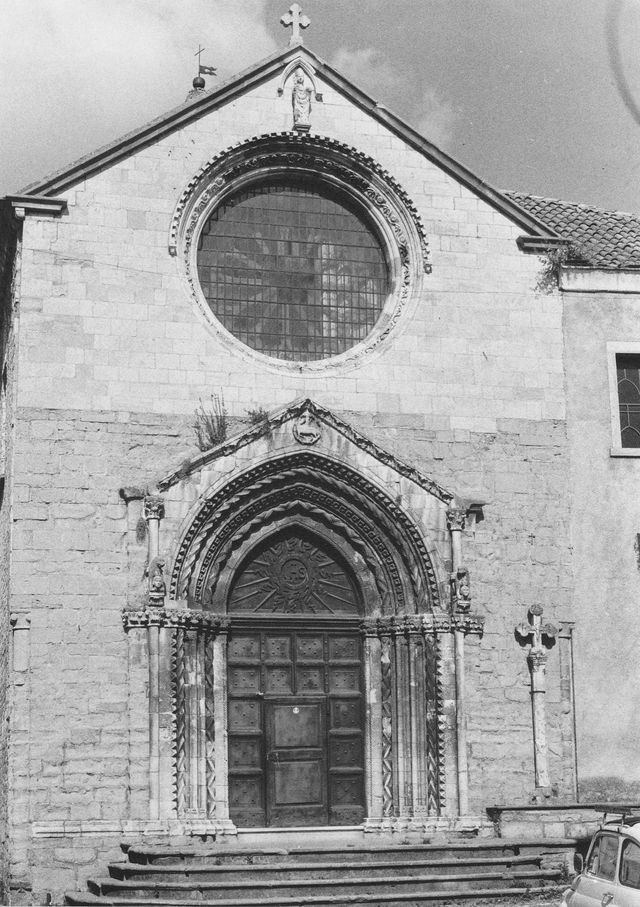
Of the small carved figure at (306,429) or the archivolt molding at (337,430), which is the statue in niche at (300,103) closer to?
the archivolt molding at (337,430)

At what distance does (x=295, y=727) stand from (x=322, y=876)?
3137 mm

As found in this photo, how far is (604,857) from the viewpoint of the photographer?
14.7m

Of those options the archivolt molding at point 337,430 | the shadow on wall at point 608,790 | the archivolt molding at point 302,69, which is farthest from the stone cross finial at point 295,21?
the shadow on wall at point 608,790

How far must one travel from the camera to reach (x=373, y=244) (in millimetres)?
23125

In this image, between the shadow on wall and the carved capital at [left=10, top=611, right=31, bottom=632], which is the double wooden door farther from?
the shadow on wall

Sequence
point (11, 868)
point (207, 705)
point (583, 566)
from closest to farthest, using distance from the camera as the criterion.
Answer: point (11, 868) < point (207, 705) < point (583, 566)

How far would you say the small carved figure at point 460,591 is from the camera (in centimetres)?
2144

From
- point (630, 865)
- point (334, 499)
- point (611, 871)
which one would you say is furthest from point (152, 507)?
point (630, 865)

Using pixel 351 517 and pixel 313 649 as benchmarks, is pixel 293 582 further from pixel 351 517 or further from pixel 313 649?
pixel 351 517

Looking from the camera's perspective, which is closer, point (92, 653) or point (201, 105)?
point (92, 653)

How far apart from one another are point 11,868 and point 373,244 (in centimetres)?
1026

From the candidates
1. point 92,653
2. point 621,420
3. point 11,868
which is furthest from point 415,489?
point 11,868

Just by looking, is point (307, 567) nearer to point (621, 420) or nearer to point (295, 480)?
point (295, 480)

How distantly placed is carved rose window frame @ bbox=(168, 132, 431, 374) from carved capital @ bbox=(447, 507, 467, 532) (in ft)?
8.36
